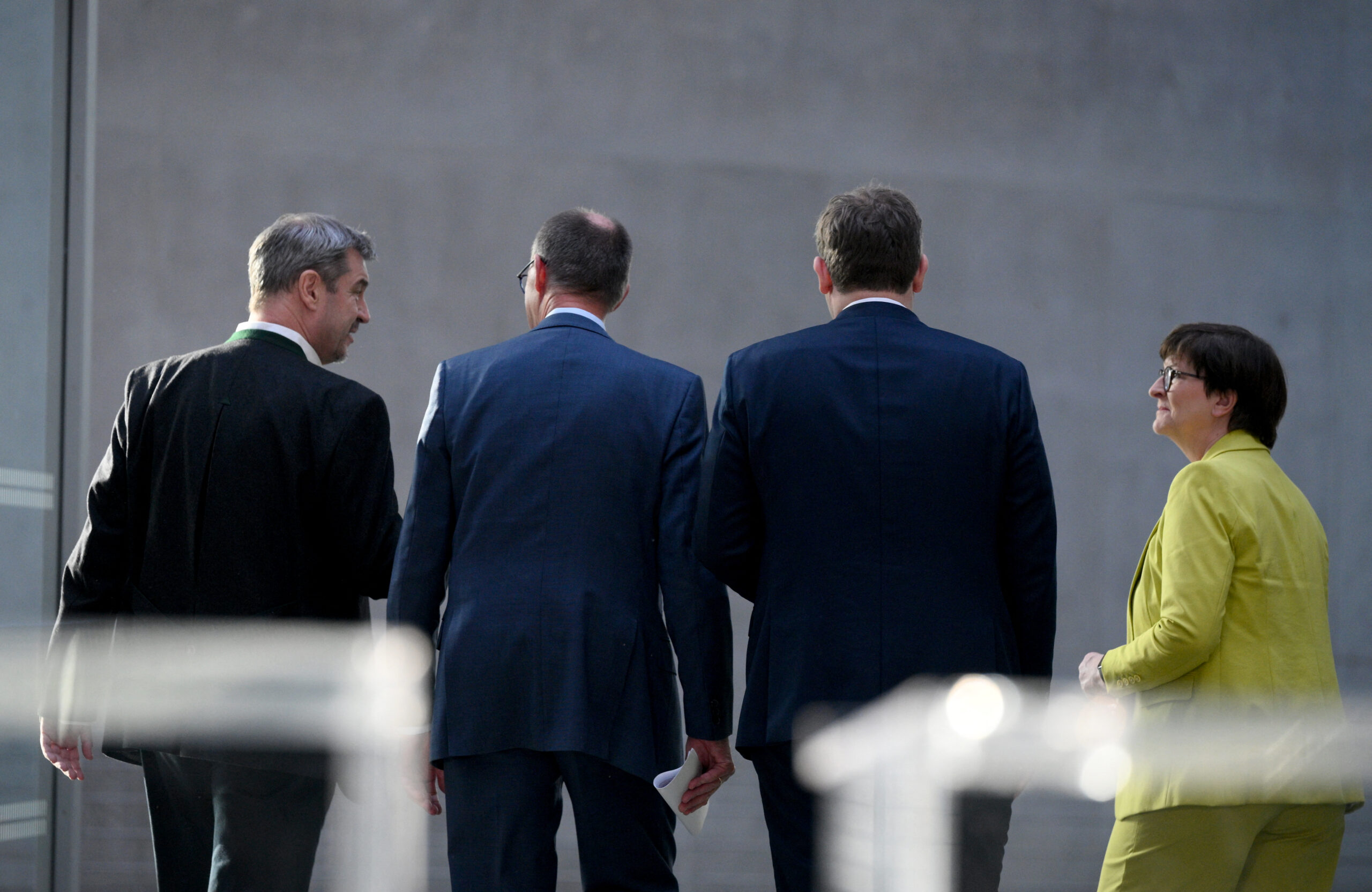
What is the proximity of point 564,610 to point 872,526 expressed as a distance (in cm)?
48

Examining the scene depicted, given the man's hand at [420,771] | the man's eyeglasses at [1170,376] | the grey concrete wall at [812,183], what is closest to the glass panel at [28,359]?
the man's hand at [420,771]

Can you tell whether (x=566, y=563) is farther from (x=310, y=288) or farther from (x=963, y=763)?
(x=963, y=763)

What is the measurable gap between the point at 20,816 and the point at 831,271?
2118mm

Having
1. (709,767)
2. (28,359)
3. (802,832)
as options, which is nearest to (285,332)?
(28,359)

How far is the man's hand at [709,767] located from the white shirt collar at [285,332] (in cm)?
98

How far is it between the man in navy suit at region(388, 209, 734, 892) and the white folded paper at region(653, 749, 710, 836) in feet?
0.05

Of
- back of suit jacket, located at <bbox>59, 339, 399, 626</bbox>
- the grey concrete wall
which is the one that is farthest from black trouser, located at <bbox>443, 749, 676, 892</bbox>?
the grey concrete wall

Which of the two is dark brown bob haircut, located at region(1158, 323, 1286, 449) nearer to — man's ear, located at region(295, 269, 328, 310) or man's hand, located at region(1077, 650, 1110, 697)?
man's hand, located at region(1077, 650, 1110, 697)

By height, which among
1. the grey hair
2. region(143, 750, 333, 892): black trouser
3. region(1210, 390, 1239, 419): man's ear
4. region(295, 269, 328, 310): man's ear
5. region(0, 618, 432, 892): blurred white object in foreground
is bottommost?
region(143, 750, 333, 892): black trouser

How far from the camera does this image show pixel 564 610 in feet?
6.26

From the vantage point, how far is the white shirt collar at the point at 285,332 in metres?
2.28

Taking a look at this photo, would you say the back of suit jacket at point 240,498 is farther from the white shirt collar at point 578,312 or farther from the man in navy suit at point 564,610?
the white shirt collar at point 578,312

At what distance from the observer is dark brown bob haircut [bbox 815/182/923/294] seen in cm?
202

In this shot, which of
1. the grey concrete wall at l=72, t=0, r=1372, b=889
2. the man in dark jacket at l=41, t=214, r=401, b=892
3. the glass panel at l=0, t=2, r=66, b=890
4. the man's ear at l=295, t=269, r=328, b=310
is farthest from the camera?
the grey concrete wall at l=72, t=0, r=1372, b=889
